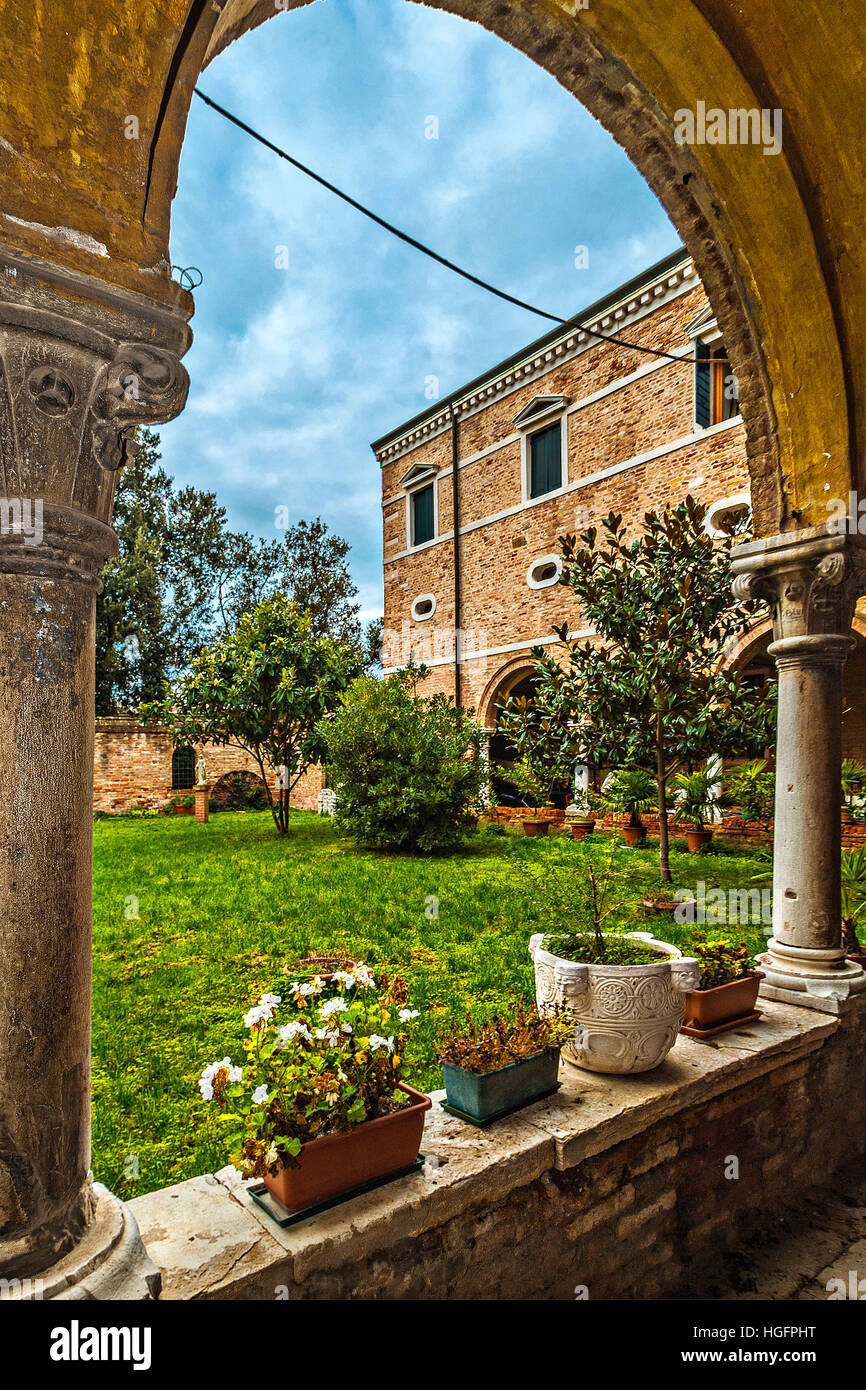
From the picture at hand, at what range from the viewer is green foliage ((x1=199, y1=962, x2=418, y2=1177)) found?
1763 millimetres

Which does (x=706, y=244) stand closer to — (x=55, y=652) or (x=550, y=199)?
(x=55, y=652)

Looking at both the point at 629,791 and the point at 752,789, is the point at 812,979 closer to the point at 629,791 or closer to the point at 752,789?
the point at 629,791

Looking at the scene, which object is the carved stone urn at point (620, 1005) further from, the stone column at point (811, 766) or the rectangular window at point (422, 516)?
the rectangular window at point (422, 516)

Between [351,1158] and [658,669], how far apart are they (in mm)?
5566

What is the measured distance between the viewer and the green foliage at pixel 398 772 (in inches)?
403

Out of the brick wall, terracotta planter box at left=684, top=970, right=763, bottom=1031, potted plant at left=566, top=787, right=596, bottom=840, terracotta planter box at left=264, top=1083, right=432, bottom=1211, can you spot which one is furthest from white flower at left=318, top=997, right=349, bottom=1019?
the brick wall

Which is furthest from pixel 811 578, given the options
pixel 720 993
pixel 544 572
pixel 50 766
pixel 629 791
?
pixel 544 572

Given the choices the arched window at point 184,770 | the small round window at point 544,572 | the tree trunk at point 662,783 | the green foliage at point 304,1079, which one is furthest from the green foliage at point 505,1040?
the arched window at point 184,770

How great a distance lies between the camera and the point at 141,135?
1.55m

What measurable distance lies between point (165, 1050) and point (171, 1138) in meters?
0.86

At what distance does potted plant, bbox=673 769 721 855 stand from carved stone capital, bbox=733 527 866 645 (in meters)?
4.25

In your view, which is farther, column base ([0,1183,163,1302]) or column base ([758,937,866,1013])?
column base ([758,937,866,1013])

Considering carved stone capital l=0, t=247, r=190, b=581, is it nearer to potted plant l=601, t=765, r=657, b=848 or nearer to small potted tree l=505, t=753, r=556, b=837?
small potted tree l=505, t=753, r=556, b=837
